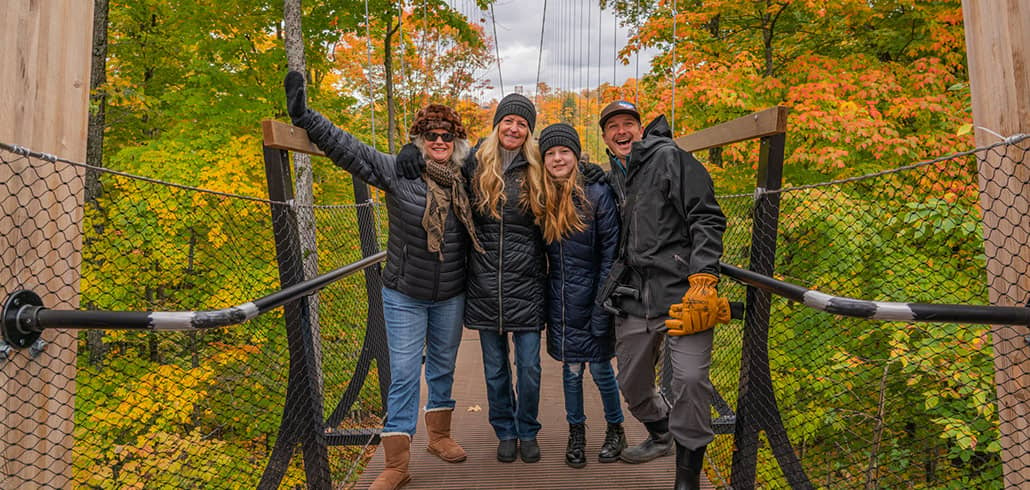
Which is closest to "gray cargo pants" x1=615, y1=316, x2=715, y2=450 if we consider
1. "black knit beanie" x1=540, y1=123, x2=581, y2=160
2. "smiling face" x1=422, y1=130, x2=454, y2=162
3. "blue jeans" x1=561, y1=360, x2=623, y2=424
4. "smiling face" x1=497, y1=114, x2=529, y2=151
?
"blue jeans" x1=561, y1=360, x2=623, y2=424

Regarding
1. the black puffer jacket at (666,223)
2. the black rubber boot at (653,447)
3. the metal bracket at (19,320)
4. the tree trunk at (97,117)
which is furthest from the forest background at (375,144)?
the metal bracket at (19,320)

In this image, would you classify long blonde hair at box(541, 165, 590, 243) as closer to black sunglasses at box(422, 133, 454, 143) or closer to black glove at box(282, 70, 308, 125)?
black sunglasses at box(422, 133, 454, 143)

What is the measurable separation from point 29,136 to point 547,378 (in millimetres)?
2708

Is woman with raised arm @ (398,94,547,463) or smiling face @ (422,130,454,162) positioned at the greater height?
smiling face @ (422,130,454,162)

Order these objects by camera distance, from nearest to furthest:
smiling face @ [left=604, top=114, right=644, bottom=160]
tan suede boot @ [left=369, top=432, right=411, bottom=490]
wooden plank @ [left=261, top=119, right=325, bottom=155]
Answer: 1. wooden plank @ [left=261, top=119, right=325, bottom=155]
2. tan suede boot @ [left=369, top=432, right=411, bottom=490]
3. smiling face @ [left=604, top=114, right=644, bottom=160]

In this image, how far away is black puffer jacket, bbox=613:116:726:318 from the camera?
1751mm

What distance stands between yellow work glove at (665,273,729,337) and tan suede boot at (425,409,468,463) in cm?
99

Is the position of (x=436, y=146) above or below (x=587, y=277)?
above

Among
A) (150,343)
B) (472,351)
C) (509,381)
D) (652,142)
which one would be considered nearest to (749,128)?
(652,142)

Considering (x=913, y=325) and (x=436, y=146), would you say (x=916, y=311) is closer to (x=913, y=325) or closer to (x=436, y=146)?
(x=436, y=146)

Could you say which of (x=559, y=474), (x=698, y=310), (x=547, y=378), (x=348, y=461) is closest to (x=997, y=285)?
(x=698, y=310)

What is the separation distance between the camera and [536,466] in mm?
2234

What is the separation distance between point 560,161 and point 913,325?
2.23 metres

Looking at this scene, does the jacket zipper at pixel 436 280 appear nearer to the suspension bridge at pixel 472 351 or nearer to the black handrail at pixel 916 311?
the suspension bridge at pixel 472 351
